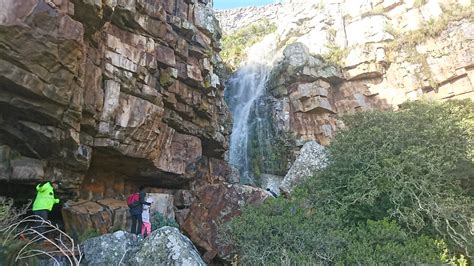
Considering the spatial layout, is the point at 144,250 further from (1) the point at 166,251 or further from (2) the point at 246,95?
(2) the point at 246,95

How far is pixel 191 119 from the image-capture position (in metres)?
18.2

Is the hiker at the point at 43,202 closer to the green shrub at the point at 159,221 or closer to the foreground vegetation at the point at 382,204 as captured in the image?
the green shrub at the point at 159,221

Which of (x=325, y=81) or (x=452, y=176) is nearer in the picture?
(x=452, y=176)

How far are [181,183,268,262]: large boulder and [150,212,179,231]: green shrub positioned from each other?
635 mm

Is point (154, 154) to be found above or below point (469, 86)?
below

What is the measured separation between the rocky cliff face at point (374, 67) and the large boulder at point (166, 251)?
63.1ft

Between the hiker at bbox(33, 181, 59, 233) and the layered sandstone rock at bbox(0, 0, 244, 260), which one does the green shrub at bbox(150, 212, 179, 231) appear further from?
the hiker at bbox(33, 181, 59, 233)

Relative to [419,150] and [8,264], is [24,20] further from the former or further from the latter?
[419,150]

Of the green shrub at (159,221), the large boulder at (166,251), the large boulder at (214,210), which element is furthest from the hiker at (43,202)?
the large boulder at (166,251)

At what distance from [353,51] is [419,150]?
64.3 feet

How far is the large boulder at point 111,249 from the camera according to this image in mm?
7473

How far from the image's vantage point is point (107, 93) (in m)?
13.2

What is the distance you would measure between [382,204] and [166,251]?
6661 millimetres

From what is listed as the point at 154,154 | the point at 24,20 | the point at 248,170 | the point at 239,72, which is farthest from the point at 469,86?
the point at 24,20
